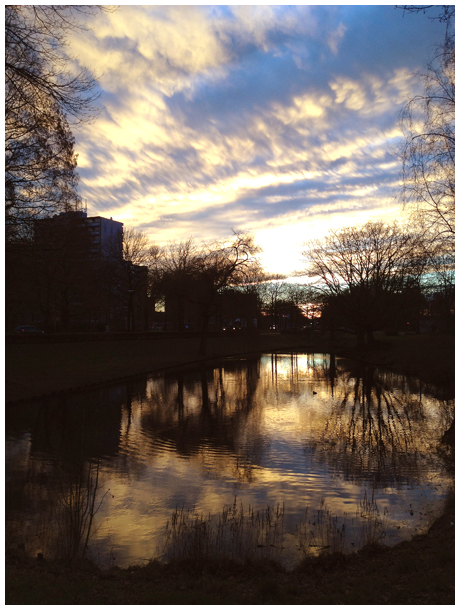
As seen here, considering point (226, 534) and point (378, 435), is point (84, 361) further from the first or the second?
point (226, 534)

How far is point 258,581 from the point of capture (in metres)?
4.75

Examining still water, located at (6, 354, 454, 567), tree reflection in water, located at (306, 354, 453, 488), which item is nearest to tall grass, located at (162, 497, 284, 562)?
still water, located at (6, 354, 454, 567)

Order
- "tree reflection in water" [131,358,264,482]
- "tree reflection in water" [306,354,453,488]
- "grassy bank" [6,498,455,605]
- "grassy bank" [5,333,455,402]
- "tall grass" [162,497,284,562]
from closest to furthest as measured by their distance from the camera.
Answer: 1. "grassy bank" [6,498,455,605]
2. "tall grass" [162,497,284,562]
3. "tree reflection in water" [306,354,453,488]
4. "tree reflection in water" [131,358,264,482]
5. "grassy bank" [5,333,455,402]

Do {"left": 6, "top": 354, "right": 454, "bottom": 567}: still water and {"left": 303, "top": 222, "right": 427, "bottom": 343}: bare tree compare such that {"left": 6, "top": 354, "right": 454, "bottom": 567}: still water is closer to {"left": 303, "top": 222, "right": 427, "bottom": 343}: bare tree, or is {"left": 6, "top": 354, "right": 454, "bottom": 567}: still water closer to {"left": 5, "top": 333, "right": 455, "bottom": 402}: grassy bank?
{"left": 5, "top": 333, "right": 455, "bottom": 402}: grassy bank

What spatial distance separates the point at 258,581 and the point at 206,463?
5148mm

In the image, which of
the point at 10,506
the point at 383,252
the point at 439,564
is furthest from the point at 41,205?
the point at 383,252

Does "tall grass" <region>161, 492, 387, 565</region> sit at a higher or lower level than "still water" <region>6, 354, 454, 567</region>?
higher

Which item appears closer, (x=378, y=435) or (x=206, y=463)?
(x=206, y=463)

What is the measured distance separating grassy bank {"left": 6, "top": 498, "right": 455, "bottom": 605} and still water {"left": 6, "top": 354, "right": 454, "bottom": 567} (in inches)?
20.7

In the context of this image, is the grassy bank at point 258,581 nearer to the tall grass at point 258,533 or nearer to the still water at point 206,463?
the tall grass at point 258,533

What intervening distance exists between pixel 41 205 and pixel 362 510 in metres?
15.3

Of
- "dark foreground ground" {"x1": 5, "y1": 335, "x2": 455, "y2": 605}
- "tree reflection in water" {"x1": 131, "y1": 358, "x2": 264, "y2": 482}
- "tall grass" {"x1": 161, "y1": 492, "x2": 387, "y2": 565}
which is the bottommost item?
"tree reflection in water" {"x1": 131, "y1": 358, "x2": 264, "y2": 482}

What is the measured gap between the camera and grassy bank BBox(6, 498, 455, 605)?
4168mm

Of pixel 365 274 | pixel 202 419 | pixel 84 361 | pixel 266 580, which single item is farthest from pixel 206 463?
pixel 365 274
